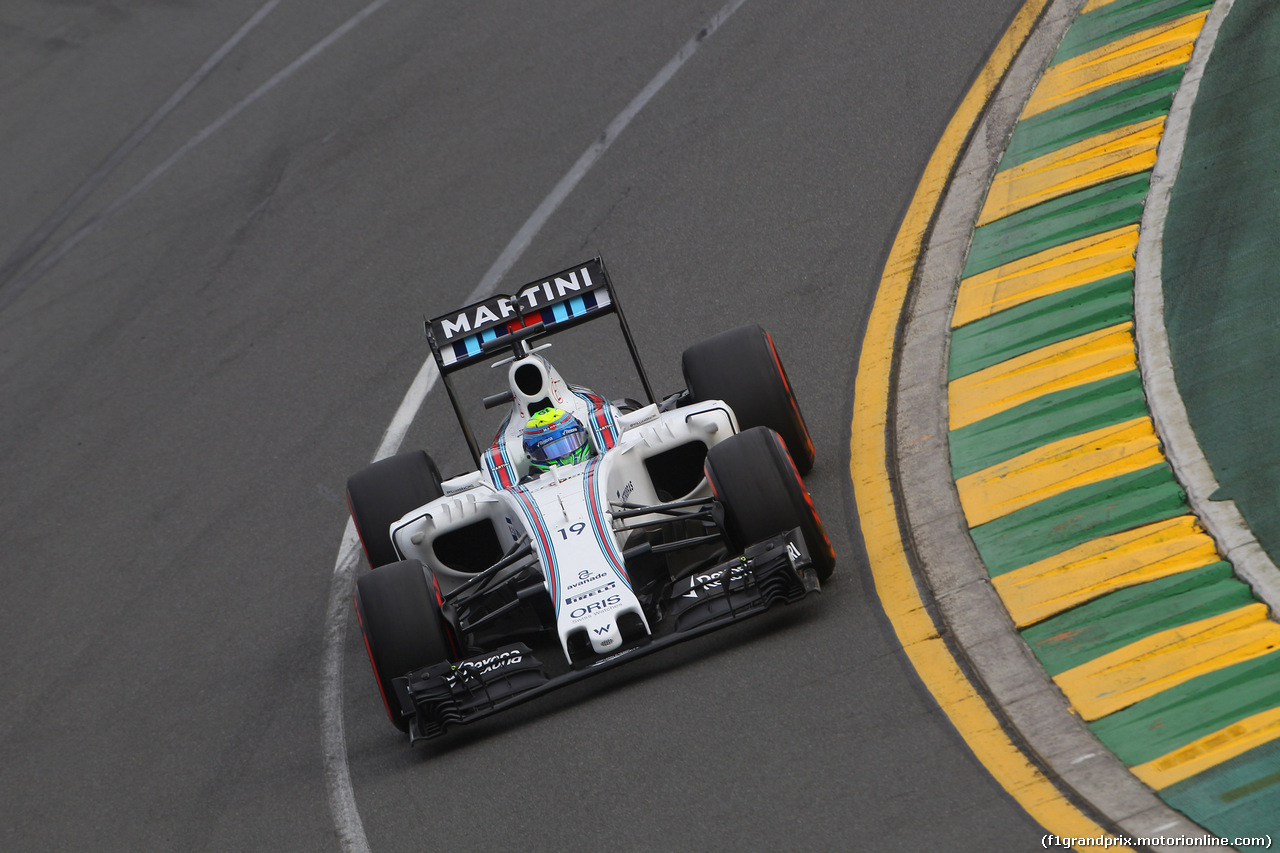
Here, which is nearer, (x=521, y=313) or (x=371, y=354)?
(x=521, y=313)

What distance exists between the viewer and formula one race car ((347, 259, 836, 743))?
7.42 metres

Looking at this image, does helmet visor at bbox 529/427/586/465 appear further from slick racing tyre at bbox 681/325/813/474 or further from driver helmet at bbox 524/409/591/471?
slick racing tyre at bbox 681/325/813/474

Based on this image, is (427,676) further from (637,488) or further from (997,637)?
(997,637)

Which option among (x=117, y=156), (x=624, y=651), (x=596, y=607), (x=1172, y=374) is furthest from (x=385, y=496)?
(x=117, y=156)

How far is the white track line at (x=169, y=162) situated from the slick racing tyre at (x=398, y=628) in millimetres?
8541

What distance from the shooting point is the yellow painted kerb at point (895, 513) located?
6.18 m

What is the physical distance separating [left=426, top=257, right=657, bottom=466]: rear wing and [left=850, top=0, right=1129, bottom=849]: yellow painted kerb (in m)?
1.47

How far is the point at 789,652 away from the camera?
7.46 m

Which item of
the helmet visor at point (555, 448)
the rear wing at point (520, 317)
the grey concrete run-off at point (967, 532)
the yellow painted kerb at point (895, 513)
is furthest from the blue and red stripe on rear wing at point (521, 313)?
the grey concrete run-off at point (967, 532)

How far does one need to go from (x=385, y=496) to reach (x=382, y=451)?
2.13 meters

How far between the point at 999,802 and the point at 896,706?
2.94ft

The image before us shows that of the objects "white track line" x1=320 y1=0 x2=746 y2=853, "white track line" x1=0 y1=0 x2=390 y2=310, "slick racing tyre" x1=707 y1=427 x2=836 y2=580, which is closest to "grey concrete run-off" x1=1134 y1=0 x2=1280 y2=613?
"slick racing tyre" x1=707 y1=427 x2=836 y2=580

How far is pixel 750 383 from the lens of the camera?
8.86 m

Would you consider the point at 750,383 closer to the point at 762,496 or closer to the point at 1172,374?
the point at 762,496
